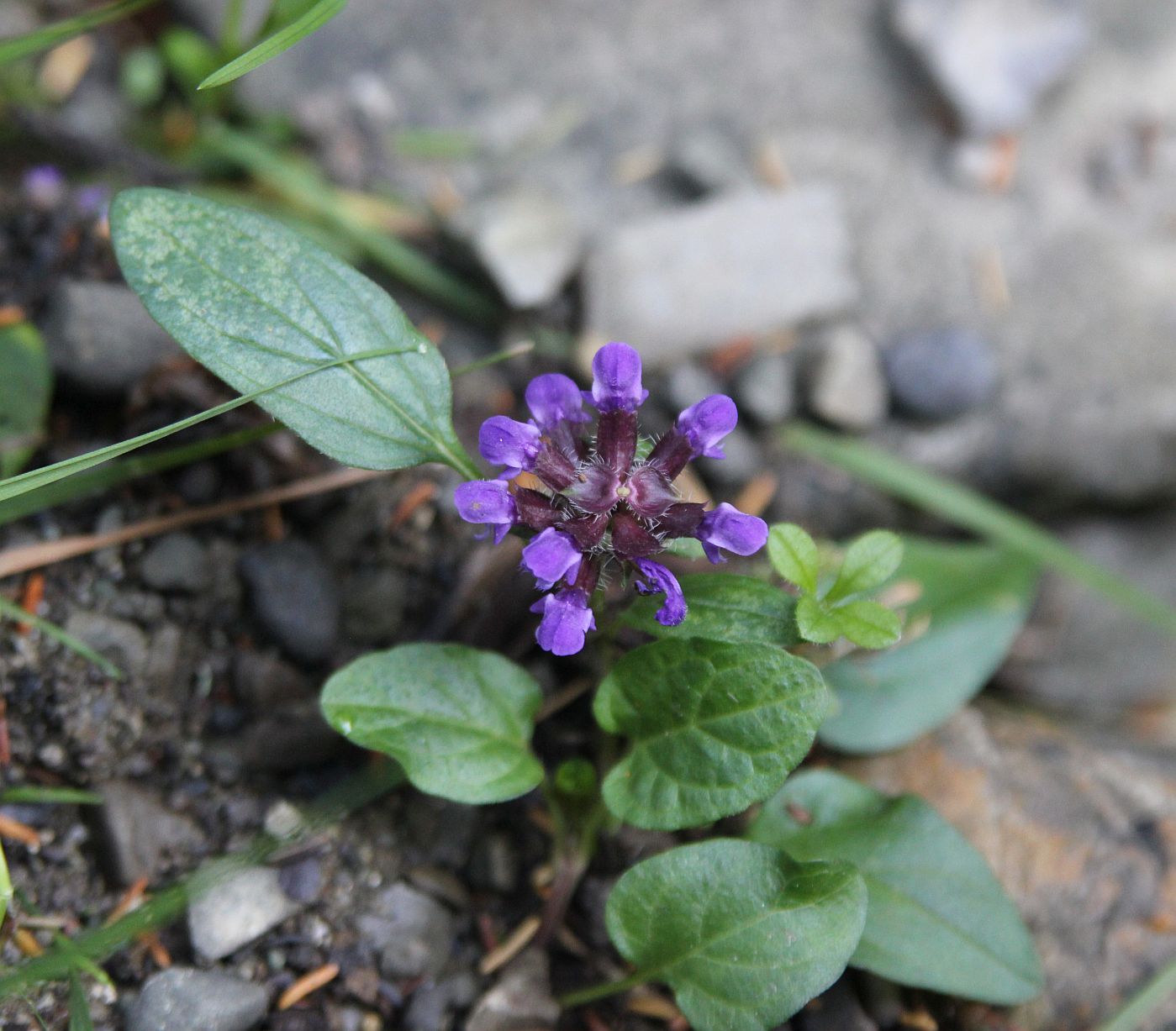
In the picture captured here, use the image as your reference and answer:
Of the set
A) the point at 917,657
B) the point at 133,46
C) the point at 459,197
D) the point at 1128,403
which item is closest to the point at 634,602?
the point at 917,657

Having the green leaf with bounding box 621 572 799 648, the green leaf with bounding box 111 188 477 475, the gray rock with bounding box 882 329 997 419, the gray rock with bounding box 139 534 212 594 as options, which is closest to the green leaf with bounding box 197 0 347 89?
the green leaf with bounding box 111 188 477 475

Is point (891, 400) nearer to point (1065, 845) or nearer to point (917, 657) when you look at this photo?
point (917, 657)

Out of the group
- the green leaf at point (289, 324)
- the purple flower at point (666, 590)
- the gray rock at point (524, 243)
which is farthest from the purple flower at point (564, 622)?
the gray rock at point (524, 243)

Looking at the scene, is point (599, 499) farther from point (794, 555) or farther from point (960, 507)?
point (960, 507)

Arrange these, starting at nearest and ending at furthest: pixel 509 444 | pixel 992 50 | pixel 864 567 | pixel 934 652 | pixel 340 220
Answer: pixel 509 444, pixel 864 567, pixel 934 652, pixel 340 220, pixel 992 50

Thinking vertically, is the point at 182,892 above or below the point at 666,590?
below

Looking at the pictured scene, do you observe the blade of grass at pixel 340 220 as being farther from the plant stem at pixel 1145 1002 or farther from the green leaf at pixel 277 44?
the plant stem at pixel 1145 1002

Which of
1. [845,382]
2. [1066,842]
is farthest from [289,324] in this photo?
[1066,842]
